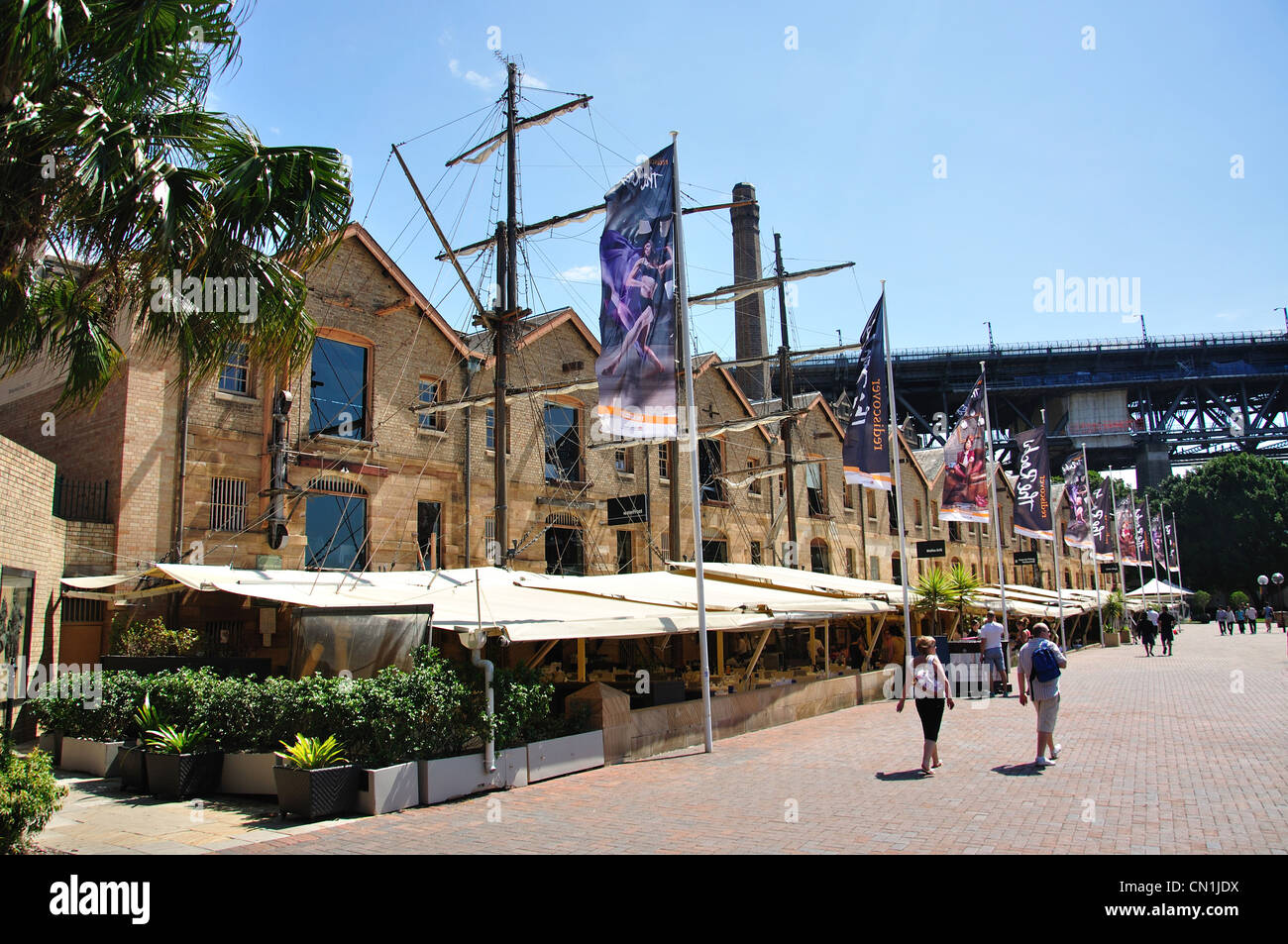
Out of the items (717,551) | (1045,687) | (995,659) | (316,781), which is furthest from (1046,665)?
(717,551)

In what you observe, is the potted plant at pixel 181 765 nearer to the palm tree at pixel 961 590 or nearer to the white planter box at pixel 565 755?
the white planter box at pixel 565 755

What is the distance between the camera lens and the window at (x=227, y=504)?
60.9ft

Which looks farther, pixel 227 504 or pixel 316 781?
pixel 227 504

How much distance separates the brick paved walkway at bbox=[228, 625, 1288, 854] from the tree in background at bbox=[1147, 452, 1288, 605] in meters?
81.3

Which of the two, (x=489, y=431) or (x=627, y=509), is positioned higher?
(x=489, y=431)

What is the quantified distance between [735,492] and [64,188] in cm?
2729

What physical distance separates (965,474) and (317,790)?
2164 cm

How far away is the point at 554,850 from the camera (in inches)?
314

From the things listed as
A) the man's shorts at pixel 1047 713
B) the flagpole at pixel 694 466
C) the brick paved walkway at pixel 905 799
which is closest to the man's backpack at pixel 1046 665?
the man's shorts at pixel 1047 713

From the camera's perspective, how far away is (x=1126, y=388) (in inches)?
3991

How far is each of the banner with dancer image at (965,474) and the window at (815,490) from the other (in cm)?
1142

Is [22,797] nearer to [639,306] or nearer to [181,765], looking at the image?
[181,765]

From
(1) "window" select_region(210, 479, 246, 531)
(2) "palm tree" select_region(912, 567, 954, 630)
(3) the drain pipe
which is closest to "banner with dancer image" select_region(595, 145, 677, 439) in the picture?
(3) the drain pipe

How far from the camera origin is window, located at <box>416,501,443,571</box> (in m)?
22.3
